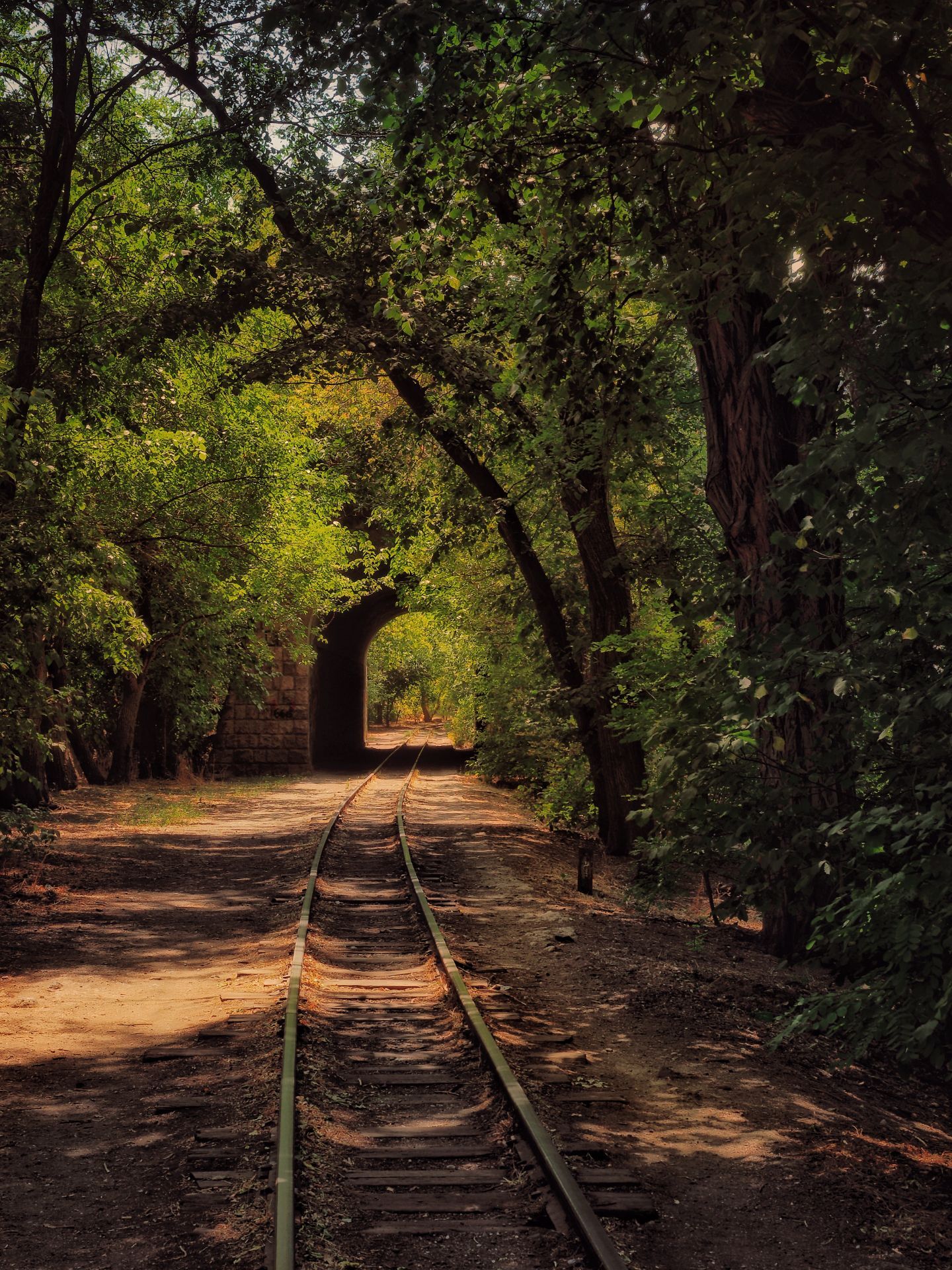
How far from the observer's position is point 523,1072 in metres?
6.57

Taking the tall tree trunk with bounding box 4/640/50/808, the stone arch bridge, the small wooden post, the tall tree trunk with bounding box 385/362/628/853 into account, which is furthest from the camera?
the stone arch bridge

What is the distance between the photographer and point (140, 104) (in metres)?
17.0

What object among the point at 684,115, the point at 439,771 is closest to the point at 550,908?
the point at 684,115

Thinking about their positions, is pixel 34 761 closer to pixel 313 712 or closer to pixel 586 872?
pixel 586 872

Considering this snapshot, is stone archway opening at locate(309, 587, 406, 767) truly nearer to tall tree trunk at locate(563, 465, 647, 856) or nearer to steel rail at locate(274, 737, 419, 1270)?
tall tree trunk at locate(563, 465, 647, 856)

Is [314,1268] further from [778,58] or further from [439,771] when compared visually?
[439,771]

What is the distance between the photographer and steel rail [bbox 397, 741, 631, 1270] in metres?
4.25

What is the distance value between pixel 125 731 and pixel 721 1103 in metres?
20.5

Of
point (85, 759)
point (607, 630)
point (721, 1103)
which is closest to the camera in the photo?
point (721, 1103)

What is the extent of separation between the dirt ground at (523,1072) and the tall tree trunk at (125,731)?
402 inches

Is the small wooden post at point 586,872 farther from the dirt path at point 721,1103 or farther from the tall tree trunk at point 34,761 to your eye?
the tall tree trunk at point 34,761

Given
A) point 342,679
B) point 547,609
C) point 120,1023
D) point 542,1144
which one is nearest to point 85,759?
point 547,609

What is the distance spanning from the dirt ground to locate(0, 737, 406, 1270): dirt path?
2 centimetres

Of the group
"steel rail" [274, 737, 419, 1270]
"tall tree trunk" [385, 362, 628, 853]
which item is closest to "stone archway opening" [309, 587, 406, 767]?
"tall tree trunk" [385, 362, 628, 853]
